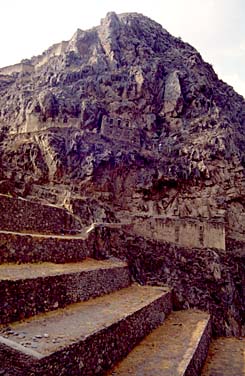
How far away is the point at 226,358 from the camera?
10.2 meters

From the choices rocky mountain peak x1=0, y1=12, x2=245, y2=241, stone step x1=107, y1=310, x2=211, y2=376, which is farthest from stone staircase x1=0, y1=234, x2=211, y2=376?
rocky mountain peak x1=0, y1=12, x2=245, y2=241

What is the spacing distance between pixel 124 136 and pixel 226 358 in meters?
19.8

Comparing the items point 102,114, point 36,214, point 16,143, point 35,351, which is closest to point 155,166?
point 102,114

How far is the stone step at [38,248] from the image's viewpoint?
740 centimetres

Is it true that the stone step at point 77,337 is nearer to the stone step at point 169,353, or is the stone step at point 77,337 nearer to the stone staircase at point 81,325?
the stone staircase at point 81,325

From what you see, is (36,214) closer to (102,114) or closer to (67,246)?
(67,246)

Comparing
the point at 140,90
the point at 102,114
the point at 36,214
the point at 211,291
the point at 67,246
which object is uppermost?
the point at 140,90

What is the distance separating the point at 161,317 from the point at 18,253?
4304 millimetres

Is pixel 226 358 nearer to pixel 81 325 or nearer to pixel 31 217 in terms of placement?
pixel 81 325

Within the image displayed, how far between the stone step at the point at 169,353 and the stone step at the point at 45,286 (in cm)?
140

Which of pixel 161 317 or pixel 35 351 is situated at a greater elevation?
pixel 35 351

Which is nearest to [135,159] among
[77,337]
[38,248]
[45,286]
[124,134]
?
[124,134]

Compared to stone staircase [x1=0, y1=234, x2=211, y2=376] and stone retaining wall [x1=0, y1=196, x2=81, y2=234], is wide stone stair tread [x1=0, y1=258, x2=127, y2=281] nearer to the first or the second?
stone staircase [x1=0, y1=234, x2=211, y2=376]

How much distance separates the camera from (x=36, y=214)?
409 inches
